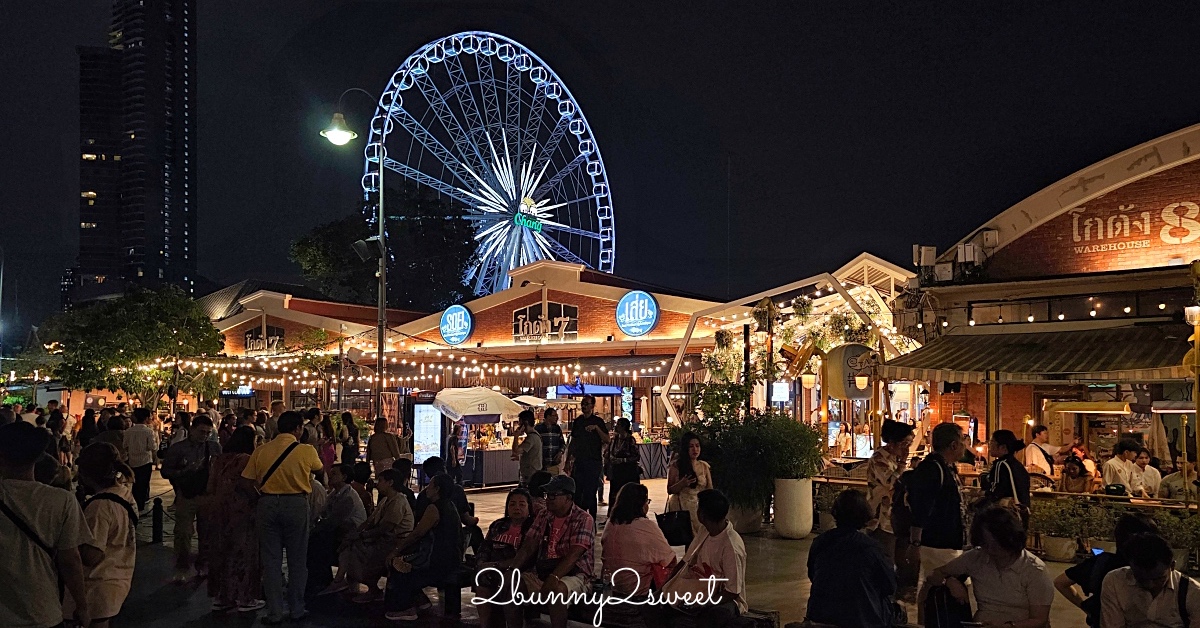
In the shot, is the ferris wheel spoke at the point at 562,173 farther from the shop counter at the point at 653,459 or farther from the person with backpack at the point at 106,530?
the person with backpack at the point at 106,530

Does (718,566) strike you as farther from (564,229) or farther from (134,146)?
(134,146)

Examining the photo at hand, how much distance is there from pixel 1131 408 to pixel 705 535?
12.1 metres

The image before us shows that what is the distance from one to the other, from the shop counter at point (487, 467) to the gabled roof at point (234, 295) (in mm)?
22832

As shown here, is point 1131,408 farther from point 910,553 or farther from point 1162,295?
point 910,553

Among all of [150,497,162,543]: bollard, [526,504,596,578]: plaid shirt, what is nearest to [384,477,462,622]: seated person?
[526,504,596,578]: plaid shirt

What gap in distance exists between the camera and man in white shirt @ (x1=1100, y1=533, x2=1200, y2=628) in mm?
4555

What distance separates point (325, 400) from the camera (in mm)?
23500

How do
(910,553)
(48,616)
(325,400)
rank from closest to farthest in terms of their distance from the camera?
(48,616), (910,553), (325,400)

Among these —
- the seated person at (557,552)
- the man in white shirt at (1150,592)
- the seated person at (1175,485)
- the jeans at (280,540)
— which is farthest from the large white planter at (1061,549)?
the jeans at (280,540)

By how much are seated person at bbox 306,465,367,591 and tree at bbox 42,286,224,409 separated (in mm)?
21949

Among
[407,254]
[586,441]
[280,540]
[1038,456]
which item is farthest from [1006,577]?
[407,254]

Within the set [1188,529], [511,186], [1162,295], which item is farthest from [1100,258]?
Result: [511,186]

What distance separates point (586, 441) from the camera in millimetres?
12594

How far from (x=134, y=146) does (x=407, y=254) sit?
12130 centimetres
